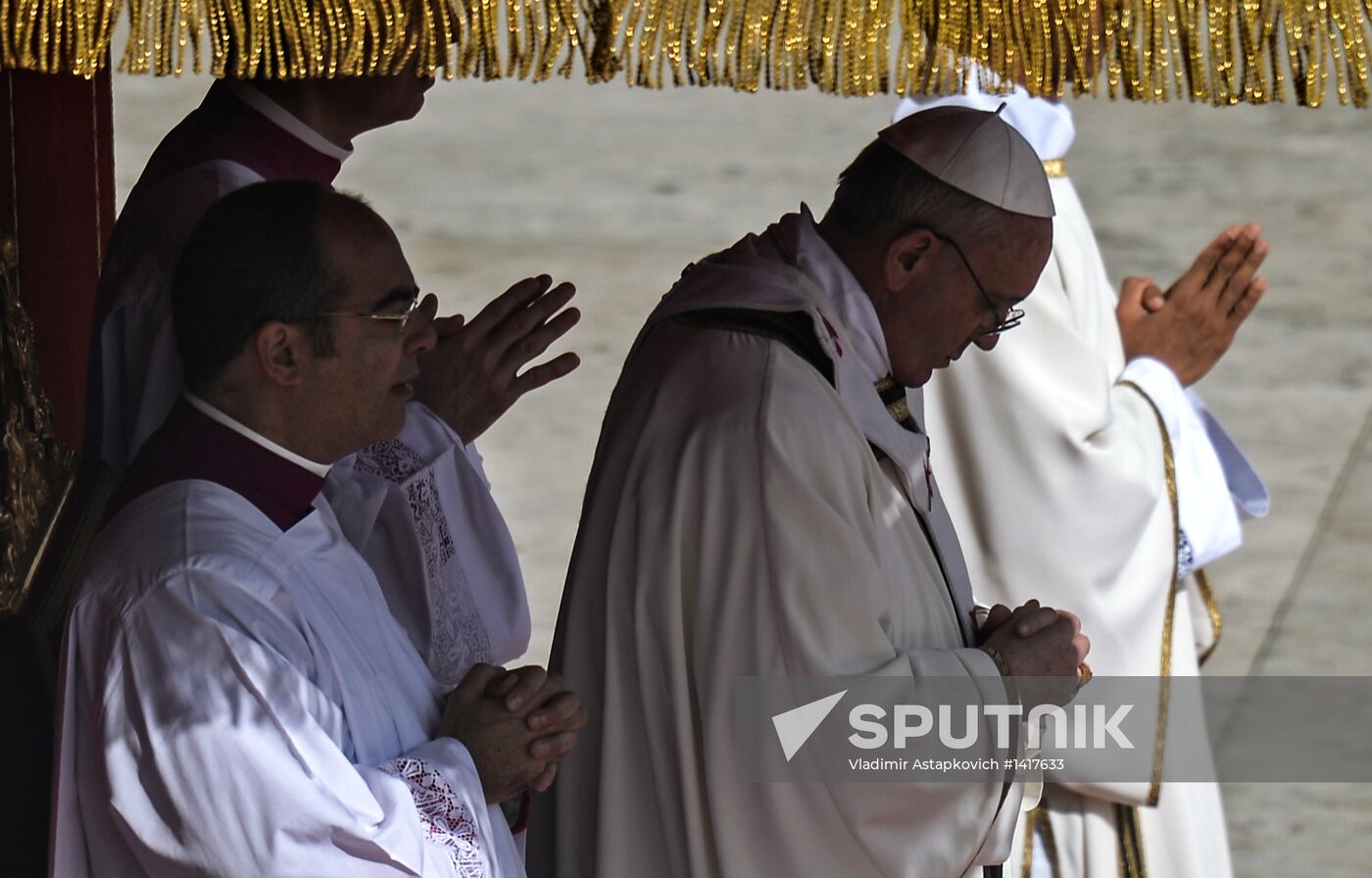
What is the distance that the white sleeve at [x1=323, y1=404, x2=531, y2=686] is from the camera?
3.20 metres

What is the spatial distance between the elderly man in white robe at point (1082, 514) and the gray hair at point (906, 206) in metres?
1.03

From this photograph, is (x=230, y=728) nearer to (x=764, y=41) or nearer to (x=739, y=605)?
(x=739, y=605)

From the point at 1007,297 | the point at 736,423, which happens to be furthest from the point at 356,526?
the point at 1007,297

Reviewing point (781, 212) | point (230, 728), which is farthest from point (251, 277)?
point (781, 212)

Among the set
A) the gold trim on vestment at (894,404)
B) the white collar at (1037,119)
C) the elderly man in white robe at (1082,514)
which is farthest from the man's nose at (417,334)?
the white collar at (1037,119)

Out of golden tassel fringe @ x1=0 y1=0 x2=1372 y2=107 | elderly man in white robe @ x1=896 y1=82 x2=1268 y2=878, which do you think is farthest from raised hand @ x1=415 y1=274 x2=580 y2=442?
elderly man in white robe @ x1=896 y1=82 x2=1268 y2=878

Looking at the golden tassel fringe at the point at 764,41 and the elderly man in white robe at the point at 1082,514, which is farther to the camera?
the elderly man in white robe at the point at 1082,514

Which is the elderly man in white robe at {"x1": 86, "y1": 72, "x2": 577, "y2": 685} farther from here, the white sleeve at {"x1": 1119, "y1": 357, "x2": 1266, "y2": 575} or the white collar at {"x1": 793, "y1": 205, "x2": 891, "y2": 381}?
the white sleeve at {"x1": 1119, "y1": 357, "x2": 1266, "y2": 575}

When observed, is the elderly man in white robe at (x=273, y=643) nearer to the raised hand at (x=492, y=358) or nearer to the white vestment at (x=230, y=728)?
the white vestment at (x=230, y=728)

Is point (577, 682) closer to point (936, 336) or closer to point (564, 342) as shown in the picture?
point (936, 336)

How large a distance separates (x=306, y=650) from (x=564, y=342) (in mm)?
5330

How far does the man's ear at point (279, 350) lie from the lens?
257cm

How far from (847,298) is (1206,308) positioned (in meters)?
1.55

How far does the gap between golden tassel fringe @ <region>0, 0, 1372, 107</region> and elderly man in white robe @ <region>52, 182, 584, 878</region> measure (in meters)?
0.34
